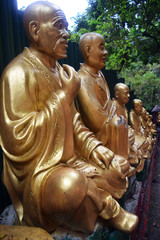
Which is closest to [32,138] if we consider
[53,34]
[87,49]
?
[53,34]

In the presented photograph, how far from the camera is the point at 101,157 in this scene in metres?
1.90

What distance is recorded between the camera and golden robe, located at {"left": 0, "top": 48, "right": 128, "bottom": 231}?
146 centimetres

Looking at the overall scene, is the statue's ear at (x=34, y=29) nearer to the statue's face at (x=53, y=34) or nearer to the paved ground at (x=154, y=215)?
the statue's face at (x=53, y=34)

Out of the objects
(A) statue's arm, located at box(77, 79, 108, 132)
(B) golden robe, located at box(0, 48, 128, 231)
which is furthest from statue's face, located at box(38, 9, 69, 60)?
(A) statue's arm, located at box(77, 79, 108, 132)

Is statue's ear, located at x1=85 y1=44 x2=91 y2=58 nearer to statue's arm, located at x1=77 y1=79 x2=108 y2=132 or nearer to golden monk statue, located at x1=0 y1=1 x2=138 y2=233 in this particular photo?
statue's arm, located at x1=77 y1=79 x2=108 y2=132

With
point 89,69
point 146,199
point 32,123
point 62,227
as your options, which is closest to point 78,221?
point 62,227

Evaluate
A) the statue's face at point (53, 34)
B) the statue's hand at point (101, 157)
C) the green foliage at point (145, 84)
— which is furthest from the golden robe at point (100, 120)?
the green foliage at point (145, 84)

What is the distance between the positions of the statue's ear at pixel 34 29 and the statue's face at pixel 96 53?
2.65 ft

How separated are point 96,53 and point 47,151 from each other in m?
1.35

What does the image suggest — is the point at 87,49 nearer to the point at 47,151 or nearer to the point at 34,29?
the point at 34,29

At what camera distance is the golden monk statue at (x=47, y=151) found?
1412mm

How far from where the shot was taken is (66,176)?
4.53 feet

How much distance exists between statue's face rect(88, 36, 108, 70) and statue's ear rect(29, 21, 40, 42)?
0.81 m

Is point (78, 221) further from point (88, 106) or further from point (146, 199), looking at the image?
point (146, 199)
